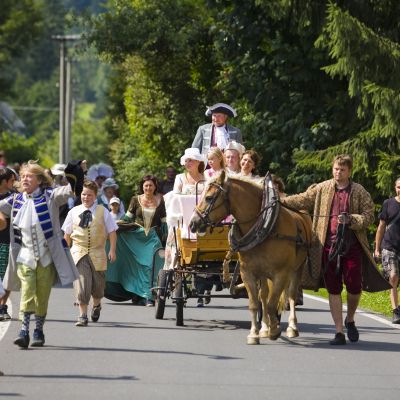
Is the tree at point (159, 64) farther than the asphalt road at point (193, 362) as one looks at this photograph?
Yes

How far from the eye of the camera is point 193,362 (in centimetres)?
1260

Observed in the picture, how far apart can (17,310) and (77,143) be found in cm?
10098

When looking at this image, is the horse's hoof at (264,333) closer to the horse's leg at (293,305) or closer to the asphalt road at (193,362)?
the asphalt road at (193,362)

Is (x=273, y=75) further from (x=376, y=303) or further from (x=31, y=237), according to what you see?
(x=31, y=237)

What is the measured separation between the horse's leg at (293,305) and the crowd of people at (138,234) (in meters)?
0.40

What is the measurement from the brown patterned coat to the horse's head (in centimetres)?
83

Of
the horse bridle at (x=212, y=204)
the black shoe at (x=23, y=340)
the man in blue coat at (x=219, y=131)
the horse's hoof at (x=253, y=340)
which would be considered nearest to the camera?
the black shoe at (x=23, y=340)


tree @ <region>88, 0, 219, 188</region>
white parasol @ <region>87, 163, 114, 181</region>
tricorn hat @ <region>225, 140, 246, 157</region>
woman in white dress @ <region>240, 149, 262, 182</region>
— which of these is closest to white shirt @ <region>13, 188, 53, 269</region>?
woman in white dress @ <region>240, 149, 262, 182</region>

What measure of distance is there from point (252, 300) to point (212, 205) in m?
1.01

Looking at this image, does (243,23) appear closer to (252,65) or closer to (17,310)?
(252,65)

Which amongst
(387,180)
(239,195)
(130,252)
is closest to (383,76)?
(387,180)

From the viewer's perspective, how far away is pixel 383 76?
1022 inches

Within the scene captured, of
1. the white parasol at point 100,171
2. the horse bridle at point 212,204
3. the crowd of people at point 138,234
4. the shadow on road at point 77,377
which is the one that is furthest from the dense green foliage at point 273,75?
the shadow on road at point 77,377

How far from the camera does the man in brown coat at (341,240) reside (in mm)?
14500
